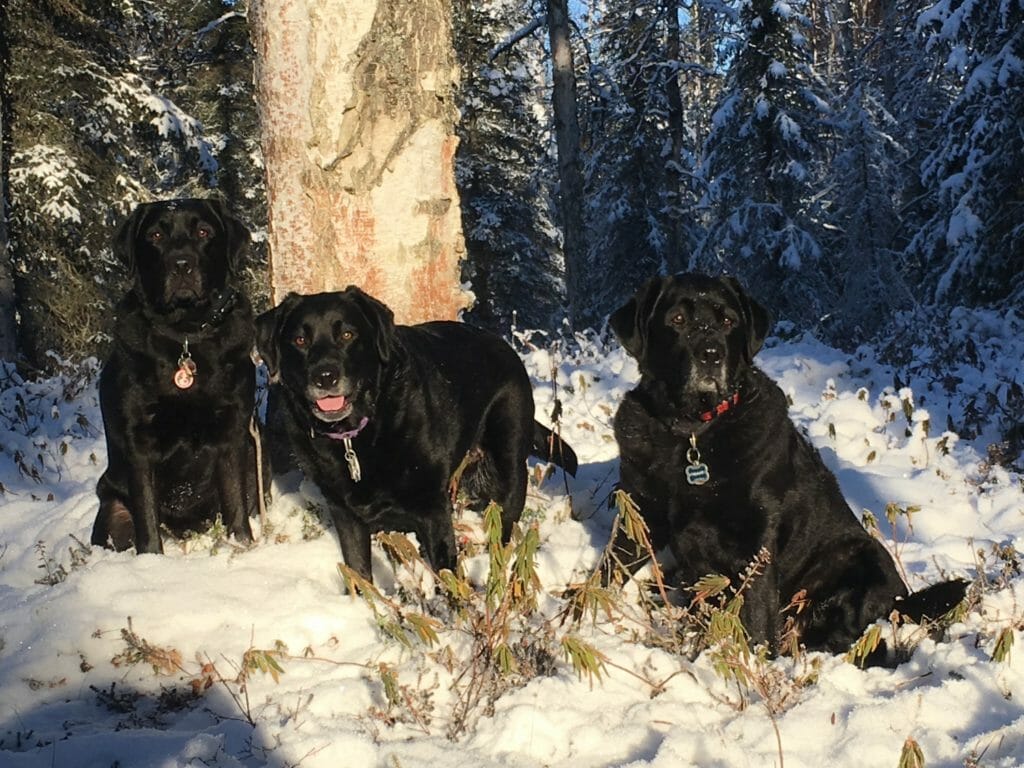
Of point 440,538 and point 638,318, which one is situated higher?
point 638,318

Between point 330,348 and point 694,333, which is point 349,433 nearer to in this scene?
point 330,348

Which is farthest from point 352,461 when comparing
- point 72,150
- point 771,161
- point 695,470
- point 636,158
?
point 636,158

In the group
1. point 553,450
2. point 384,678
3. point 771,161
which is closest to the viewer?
point 384,678

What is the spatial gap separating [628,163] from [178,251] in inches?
916

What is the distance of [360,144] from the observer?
15.4ft

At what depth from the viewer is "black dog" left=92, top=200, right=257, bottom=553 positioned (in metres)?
4.26

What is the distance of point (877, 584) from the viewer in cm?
374

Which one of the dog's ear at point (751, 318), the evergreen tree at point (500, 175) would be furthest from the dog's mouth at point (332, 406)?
the evergreen tree at point (500, 175)

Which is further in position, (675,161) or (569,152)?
(675,161)

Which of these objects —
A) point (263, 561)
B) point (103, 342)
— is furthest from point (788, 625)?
point (103, 342)

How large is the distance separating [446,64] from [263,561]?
277 centimetres

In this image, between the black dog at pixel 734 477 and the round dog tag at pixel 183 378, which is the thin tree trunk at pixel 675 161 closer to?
the black dog at pixel 734 477

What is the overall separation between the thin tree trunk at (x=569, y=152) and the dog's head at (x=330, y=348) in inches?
570

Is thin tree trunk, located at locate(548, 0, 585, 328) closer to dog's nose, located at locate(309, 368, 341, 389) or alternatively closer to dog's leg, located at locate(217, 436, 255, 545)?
dog's leg, located at locate(217, 436, 255, 545)
